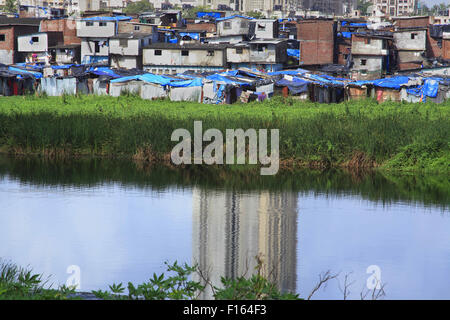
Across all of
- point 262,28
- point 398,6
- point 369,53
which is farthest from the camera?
point 398,6

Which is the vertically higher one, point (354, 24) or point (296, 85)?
point (354, 24)

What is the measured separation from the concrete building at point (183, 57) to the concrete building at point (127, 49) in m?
0.63

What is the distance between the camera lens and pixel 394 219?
1504 centimetres

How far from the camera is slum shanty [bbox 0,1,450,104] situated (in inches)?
1449

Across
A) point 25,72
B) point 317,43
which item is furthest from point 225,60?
point 25,72

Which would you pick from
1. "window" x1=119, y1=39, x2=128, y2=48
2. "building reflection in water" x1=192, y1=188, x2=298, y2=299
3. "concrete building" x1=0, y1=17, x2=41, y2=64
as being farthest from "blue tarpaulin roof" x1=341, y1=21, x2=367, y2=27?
"building reflection in water" x1=192, y1=188, x2=298, y2=299

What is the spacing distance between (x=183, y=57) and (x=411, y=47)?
52.2 feet

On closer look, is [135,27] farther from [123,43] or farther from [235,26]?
[235,26]

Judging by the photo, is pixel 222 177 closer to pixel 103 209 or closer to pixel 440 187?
pixel 103 209

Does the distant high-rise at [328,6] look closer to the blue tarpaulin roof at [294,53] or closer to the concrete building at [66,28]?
the blue tarpaulin roof at [294,53]

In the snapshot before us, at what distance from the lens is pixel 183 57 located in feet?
159

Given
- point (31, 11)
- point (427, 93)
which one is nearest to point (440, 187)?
point (427, 93)

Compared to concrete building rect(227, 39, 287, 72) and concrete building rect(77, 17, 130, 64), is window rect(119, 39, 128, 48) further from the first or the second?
concrete building rect(227, 39, 287, 72)

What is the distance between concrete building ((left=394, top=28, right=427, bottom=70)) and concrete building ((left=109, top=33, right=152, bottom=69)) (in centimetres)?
1747
